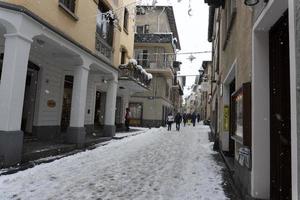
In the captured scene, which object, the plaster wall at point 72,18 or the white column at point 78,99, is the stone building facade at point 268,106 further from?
the white column at point 78,99

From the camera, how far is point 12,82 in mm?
7477

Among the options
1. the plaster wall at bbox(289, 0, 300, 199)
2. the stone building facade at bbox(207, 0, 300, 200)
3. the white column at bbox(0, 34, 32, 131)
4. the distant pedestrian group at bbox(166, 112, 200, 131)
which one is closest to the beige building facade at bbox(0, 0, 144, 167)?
the white column at bbox(0, 34, 32, 131)

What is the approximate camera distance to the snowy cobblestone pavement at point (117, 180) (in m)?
5.45

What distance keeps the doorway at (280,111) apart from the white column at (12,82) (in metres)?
5.78

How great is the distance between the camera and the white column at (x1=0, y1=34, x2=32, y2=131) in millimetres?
7429

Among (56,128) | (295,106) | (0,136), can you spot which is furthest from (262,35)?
(56,128)

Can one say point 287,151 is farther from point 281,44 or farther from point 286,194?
point 281,44

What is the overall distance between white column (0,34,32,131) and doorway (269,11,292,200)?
5.78 meters

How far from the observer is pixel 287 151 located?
4.10 metres

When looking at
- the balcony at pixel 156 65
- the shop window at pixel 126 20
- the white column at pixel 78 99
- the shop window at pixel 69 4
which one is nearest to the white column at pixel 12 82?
the shop window at pixel 69 4

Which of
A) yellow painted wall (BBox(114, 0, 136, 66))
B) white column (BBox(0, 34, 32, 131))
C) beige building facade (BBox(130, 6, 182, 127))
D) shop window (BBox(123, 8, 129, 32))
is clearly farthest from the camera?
beige building facade (BBox(130, 6, 182, 127))

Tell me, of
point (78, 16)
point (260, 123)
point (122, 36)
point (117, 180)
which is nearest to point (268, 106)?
point (260, 123)

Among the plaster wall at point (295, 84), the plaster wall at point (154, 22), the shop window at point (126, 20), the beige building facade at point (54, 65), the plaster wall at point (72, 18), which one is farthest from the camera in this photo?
the plaster wall at point (154, 22)

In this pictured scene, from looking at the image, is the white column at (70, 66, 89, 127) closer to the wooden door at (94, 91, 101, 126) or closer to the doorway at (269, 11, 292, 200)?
the doorway at (269, 11, 292, 200)
